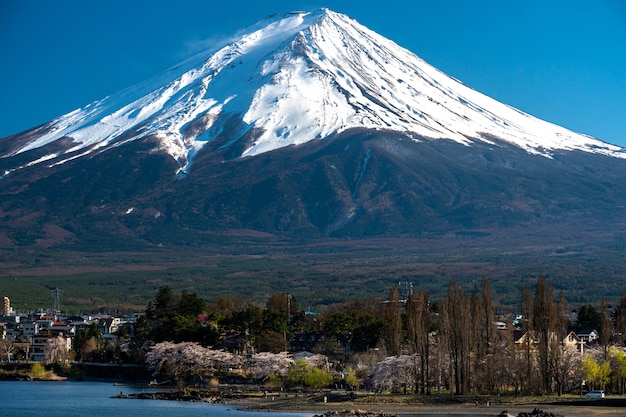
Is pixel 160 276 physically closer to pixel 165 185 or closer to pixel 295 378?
pixel 165 185

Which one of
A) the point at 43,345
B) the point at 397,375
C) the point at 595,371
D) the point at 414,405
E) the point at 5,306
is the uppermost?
the point at 5,306

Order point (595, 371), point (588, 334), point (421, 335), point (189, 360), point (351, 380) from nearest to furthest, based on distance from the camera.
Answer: point (595, 371) < point (421, 335) < point (351, 380) < point (189, 360) < point (588, 334)

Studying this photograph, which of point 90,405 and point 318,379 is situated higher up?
point 318,379

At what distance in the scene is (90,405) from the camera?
51531 mm

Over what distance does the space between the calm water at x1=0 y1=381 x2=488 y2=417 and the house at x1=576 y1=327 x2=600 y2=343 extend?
89.9 feet

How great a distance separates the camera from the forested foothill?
169 ft

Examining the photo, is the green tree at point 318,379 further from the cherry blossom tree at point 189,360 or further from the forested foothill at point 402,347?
the cherry blossom tree at point 189,360

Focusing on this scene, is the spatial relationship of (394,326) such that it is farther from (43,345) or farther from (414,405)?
(43,345)

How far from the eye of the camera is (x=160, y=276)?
140500 millimetres

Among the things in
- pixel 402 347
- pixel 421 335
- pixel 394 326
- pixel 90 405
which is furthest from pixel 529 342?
pixel 90 405

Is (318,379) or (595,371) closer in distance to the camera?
(595,371)

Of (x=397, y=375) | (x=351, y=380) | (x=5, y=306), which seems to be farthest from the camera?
(x=5, y=306)

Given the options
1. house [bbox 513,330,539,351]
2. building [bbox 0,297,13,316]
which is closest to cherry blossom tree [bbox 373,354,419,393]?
house [bbox 513,330,539,351]

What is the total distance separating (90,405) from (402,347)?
17623mm
